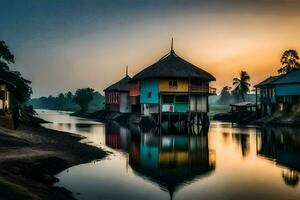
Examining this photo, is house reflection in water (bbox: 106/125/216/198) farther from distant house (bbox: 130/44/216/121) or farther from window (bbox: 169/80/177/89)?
window (bbox: 169/80/177/89)

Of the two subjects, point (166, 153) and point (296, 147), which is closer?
point (166, 153)

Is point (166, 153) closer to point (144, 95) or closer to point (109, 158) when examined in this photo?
point (109, 158)

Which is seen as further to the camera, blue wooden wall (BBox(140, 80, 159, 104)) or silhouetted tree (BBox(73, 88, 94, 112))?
silhouetted tree (BBox(73, 88, 94, 112))

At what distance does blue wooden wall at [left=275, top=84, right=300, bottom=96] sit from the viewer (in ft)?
221

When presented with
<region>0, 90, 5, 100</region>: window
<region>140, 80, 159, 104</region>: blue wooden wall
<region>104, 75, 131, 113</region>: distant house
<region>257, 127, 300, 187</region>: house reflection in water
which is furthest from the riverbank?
<region>104, 75, 131, 113</region>: distant house

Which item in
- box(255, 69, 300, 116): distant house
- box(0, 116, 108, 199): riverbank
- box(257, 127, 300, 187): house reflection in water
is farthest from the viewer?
box(255, 69, 300, 116): distant house

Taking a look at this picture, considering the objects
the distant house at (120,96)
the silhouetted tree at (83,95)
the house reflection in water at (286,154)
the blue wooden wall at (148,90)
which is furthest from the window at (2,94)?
the silhouetted tree at (83,95)

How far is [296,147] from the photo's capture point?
36.6m

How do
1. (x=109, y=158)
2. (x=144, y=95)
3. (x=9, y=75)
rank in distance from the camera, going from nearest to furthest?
(x=109, y=158) → (x=9, y=75) → (x=144, y=95)

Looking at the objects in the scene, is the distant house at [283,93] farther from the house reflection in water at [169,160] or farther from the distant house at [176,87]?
the house reflection in water at [169,160]

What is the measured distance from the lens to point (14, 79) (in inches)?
2292

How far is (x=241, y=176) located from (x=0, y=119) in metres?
23.4

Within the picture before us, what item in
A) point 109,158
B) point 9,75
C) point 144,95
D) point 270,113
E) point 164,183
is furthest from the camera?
point 270,113

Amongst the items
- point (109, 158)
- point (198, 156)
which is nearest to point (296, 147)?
point (198, 156)
